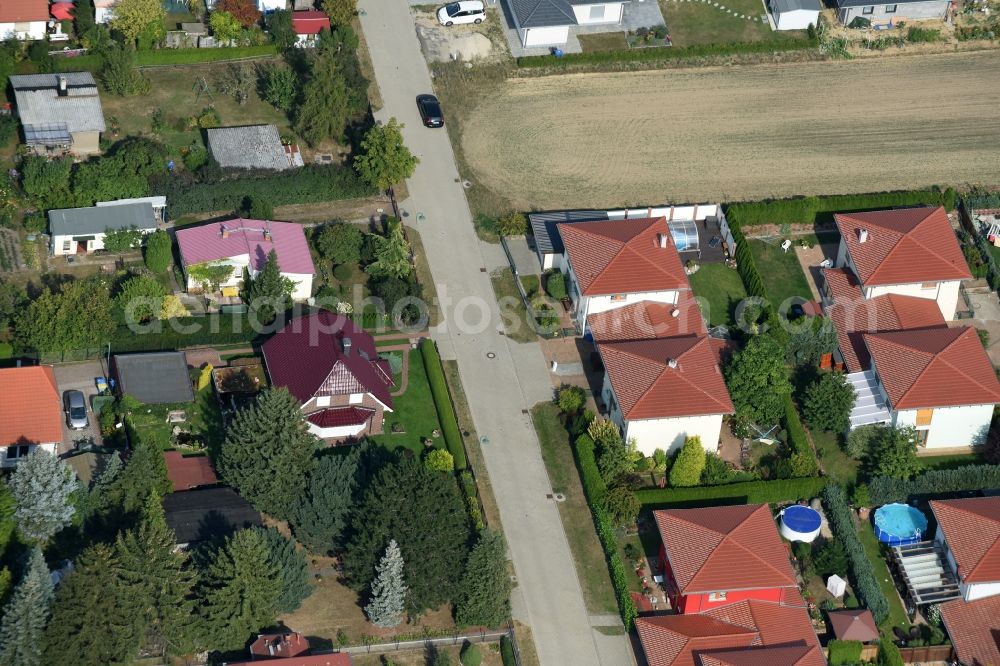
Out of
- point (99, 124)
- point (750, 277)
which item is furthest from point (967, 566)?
point (99, 124)

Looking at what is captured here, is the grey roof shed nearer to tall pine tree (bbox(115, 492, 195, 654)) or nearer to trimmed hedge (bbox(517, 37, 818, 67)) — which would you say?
tall pine tree (bbox(115, 492, 195, 654))

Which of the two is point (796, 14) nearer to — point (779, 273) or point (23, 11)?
point (779, 273)

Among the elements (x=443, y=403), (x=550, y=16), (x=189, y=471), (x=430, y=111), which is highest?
(x=550, y=16)

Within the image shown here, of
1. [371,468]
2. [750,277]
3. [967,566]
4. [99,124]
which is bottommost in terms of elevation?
[967,566]

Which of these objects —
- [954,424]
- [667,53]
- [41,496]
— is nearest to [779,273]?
[954,424]

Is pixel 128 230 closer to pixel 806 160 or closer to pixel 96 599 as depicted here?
pixel 96 599

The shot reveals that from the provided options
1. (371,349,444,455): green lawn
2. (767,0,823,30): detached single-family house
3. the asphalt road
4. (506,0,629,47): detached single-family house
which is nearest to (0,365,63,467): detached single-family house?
(371,349,444,455): green lawn

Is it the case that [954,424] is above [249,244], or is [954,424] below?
below
